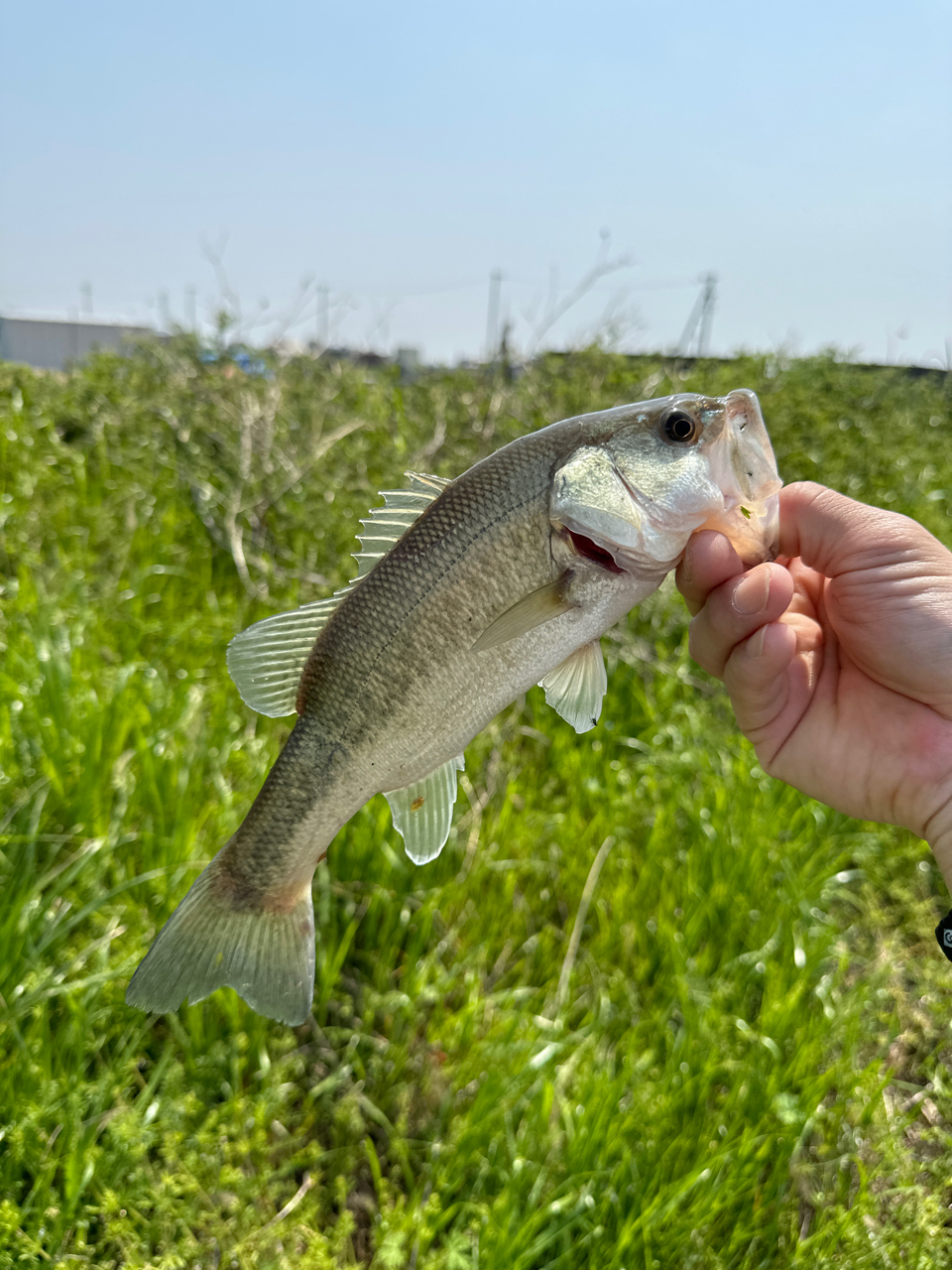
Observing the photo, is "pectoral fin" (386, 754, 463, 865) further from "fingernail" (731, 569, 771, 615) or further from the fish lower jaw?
"fingernail" (731, 569, 771, 615)

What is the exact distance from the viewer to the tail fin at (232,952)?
4.44ft

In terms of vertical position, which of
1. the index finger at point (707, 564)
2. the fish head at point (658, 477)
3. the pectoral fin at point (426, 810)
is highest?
the fish head at point (658, 477)

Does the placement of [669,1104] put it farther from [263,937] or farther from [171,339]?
[171,339]

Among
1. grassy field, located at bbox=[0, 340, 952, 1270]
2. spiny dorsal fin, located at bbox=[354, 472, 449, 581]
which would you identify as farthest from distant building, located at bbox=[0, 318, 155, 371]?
spiny dorsal fin, located at bbox=[354, 472, 449, 581]

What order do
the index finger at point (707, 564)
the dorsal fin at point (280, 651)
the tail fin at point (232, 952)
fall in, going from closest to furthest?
the tail fin at point (232, 952)
the dorsal fin at point (280, 651)
the index finger at point (707, 564)

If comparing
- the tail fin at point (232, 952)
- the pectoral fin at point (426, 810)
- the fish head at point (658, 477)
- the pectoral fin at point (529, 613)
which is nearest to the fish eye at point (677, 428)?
the fish head at point (658, 477)

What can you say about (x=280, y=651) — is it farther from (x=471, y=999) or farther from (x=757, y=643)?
(x=471, y=999)

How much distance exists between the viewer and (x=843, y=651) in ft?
7.18

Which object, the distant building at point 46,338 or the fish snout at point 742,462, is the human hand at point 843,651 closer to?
the fish snout at point 742,462

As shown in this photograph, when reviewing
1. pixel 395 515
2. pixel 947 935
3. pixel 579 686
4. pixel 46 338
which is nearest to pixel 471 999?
pixel 947 935

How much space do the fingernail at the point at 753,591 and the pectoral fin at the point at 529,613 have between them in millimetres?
517

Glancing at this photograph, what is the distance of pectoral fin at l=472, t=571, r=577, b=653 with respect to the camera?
1365 mm

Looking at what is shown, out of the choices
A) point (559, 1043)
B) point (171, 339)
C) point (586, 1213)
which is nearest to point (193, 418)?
point (171, 339)

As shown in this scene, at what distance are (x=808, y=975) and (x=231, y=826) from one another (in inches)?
84.5
